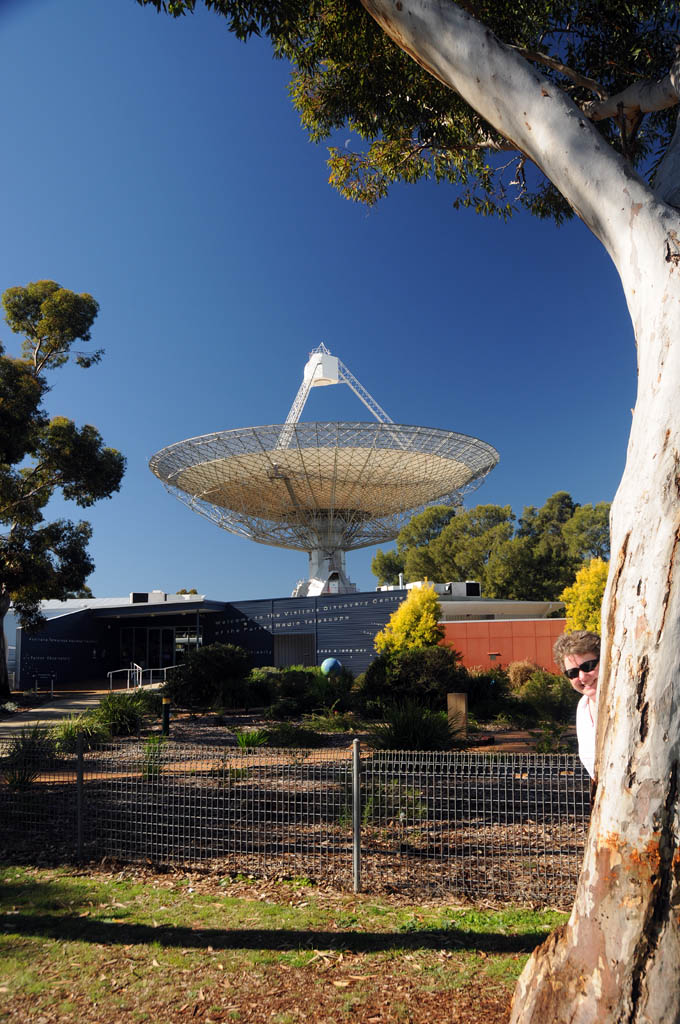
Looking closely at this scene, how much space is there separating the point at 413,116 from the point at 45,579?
68.9 feet

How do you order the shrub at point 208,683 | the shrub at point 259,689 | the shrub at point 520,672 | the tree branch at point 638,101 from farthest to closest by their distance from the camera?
the shrub at point 520,672, the shrub at point 259,689, the shrub at point 208,683, the tree branch at point 638,101

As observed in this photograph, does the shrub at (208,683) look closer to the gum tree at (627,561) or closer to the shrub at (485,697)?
the shrub at (485,697)

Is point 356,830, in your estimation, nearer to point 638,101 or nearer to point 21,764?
point 21,764

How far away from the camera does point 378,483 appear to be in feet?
119

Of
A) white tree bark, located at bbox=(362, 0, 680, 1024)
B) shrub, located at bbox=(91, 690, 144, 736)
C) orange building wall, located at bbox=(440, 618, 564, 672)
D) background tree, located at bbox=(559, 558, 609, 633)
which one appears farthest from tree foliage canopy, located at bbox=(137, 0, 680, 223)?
orange building wall, located at bbox=(440, 618, 564, 672)

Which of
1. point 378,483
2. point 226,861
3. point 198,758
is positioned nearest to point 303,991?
point 226,861

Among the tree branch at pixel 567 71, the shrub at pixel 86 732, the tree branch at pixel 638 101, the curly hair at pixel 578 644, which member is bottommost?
the shrub at pixel 86 732

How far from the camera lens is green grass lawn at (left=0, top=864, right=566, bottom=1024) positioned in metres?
3.84

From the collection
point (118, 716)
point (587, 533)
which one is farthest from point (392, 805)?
point (587, 533)

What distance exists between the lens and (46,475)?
27.3 meters

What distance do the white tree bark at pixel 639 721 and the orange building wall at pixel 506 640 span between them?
2472cm

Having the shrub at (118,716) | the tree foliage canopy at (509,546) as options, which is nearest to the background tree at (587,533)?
the tree foliage canopy at (509,546)

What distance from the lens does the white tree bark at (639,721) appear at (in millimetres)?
2863

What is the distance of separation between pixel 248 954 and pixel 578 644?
2.75 m
